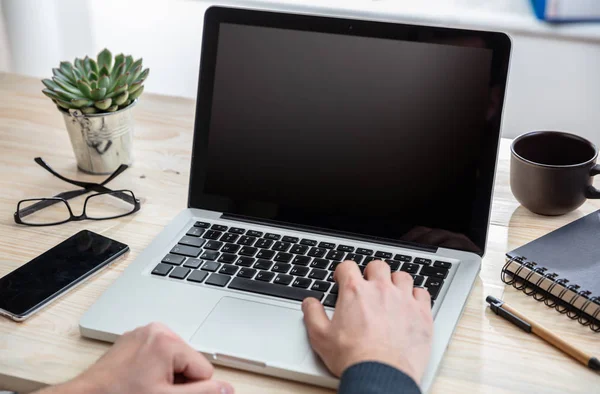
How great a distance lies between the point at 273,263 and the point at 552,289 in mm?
358

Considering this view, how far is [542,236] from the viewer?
0.96 m

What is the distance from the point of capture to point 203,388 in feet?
2.32

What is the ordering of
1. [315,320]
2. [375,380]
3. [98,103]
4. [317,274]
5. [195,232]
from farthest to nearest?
1. [98,103]
2. [195,232]
3. [317,274]
4. [315,320]
5. [375,380]

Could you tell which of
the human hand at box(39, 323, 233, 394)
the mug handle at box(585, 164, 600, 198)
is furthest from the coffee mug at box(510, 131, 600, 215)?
the human hand at box(39, 323, 233, 394)

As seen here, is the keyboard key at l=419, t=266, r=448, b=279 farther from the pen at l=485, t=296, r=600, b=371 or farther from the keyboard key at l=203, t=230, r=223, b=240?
the keyboard key at l=203, t=230, r=223, b=240

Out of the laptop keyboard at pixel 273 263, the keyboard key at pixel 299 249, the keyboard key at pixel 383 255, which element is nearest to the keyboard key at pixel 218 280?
the laptop keyboard at pixel 273 263

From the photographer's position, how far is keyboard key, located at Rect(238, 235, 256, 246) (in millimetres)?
961

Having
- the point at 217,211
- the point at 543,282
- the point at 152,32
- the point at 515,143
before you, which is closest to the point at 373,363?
the point at 543,282

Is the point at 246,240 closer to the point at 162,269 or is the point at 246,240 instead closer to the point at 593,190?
the point at 162,269

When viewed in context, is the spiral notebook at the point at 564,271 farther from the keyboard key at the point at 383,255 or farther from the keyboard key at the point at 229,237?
the keyboard key at the point at 229,237

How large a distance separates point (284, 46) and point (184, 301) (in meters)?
0.40

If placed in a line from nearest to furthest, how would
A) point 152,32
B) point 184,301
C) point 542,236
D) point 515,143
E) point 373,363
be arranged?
point 373,363, point 184,301, point 542,236, point 515,143, point 152,32

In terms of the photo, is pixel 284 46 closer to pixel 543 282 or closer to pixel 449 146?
pixel 449 146

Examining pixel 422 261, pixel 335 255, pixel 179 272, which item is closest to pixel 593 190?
pixel 422 261
